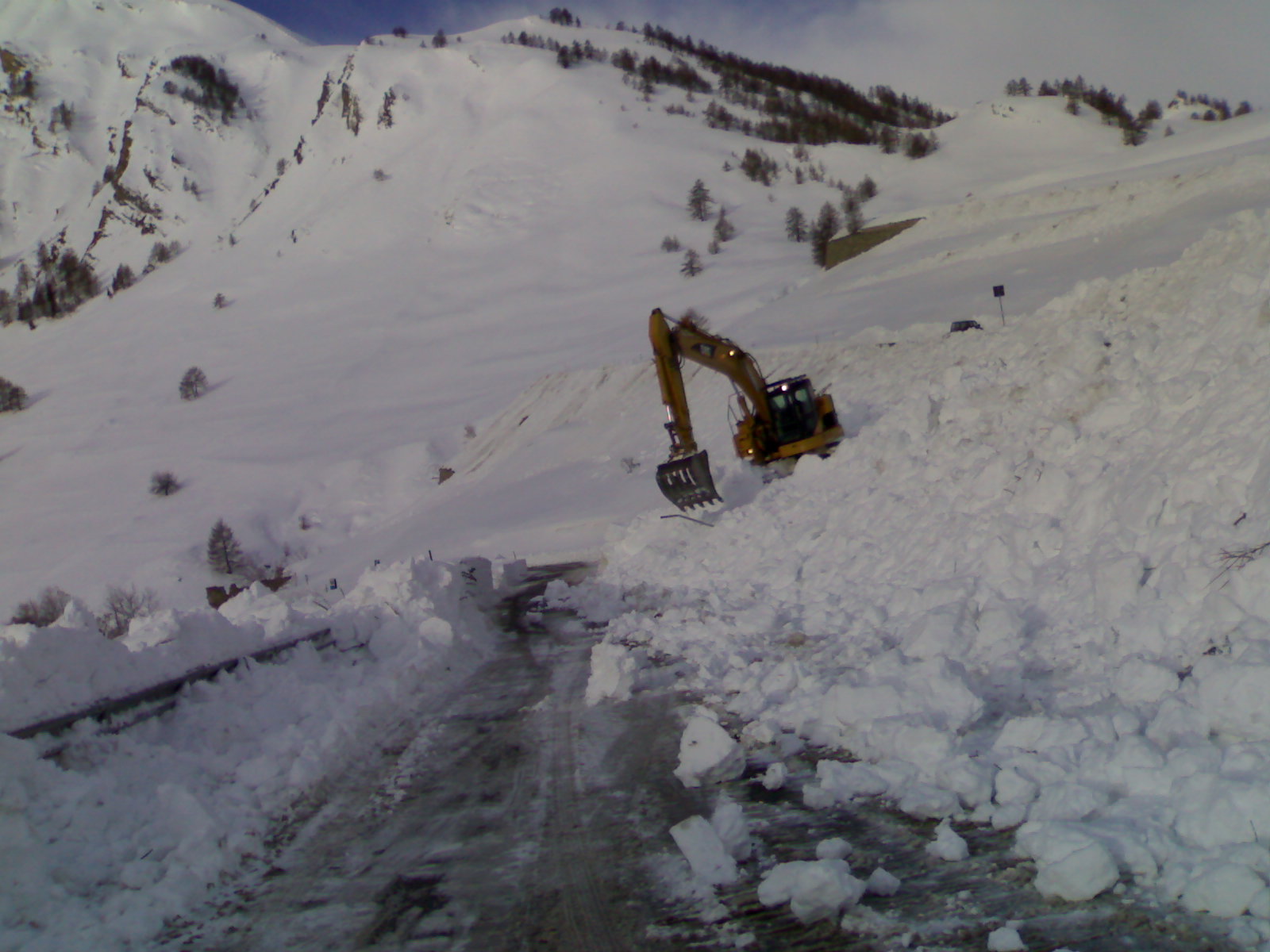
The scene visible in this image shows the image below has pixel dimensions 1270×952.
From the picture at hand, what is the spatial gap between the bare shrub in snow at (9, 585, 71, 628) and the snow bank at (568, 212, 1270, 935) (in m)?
31.1

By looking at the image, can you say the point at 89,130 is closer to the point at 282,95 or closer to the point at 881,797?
the point at 282,95

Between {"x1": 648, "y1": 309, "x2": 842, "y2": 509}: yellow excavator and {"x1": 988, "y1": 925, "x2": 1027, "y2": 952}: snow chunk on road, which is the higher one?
{"x1": 648, "y1": 309, "x2": 842, "y2": 509}: yellow excavator

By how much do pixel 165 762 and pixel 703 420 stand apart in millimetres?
26575

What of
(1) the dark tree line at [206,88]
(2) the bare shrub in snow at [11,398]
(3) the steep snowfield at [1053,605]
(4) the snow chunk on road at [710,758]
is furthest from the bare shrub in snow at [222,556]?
(1) the dark tree line at [206,88]

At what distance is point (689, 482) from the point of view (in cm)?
1529

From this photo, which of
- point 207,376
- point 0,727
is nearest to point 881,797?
point 0,727

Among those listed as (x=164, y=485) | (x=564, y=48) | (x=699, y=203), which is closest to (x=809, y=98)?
(x=564, y=48)

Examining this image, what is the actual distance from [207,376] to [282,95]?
89020 mm

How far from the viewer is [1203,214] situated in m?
36.2

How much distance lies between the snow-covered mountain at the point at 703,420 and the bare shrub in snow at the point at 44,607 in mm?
1017

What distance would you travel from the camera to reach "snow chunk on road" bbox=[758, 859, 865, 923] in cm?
386

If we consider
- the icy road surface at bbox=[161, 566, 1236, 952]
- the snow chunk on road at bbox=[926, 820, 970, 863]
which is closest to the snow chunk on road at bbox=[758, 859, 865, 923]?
the icy road surface at bbox=[161, 566, 1236, 952]

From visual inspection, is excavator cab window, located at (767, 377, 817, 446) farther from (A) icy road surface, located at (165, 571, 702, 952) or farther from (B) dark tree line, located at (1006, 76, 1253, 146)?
(B) dark tree line, located at (1006, 76, 1253, 146)

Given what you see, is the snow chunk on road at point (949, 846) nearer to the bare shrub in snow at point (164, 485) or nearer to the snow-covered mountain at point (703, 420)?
the snow-covered mountain at point (703, 420)
